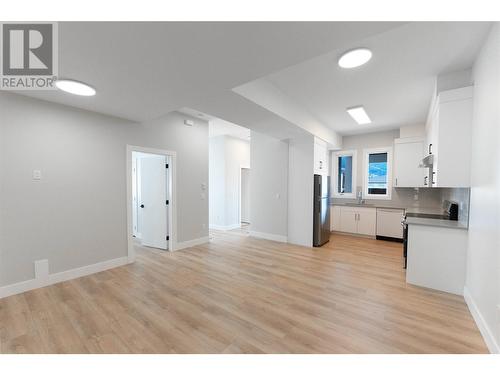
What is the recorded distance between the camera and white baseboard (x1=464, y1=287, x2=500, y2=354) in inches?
68.1

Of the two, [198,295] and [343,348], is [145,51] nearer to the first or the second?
[198,295]

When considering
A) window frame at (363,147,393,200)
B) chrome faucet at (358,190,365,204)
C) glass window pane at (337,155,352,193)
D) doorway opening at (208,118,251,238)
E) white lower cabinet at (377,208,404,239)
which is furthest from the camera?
doorway opening at (208,118,251,238)

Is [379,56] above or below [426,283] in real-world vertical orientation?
above

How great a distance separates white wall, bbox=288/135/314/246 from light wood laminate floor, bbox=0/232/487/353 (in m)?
1.36

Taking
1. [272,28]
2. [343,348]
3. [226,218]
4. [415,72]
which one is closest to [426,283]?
[343,348]

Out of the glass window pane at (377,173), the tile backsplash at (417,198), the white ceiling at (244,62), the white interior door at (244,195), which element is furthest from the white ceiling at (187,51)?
the white interior door at (244,195)

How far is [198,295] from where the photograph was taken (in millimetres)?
2732

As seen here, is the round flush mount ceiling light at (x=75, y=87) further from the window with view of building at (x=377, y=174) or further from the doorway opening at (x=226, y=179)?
the window with view of building at (x=377, y=174)

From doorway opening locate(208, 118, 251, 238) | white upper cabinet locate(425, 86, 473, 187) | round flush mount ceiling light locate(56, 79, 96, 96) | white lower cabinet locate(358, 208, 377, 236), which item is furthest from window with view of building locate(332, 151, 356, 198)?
round flush mount ceiling light locate(56, 79, 96, 96)

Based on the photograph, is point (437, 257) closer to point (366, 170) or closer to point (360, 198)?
point (360, 198)

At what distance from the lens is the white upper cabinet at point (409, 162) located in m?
4.91

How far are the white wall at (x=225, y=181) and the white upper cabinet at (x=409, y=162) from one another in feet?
14.9

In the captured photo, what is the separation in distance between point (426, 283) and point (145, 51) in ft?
13.8

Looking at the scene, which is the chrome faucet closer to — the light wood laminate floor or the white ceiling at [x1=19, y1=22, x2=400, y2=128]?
the light wood laminate floor
